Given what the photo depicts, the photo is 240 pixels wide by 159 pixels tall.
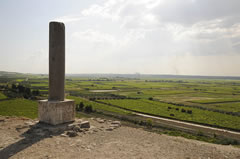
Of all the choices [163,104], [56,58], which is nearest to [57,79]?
[56,58]

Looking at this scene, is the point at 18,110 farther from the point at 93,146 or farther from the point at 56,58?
the point at 93,146

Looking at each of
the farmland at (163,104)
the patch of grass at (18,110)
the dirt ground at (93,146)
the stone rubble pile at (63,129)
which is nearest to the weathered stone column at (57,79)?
the stone rubble pile at (63,129)

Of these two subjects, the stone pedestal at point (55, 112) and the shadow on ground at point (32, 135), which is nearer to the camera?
the shadow on ground at point (32, 135)

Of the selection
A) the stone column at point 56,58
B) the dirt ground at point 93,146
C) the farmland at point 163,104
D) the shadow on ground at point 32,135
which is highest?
the stone column at point 56,58

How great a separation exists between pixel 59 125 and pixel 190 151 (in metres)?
7.15

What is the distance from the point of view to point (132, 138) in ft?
32.4

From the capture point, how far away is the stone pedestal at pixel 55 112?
10.2 m

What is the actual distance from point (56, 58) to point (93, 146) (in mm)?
5629

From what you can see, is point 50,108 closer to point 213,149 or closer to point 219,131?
point 213,149

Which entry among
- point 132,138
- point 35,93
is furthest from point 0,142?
point 35,93

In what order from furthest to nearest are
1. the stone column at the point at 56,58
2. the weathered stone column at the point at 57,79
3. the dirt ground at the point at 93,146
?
the stone column at the point at 56,58
the weathered stone column at the point at 57,79
the dirt ground at the point at 93,146

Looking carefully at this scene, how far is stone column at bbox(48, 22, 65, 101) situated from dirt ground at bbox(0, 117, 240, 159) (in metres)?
2.27

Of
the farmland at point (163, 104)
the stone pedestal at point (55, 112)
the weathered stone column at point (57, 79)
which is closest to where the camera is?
the stone pedestal at point (55, 112)

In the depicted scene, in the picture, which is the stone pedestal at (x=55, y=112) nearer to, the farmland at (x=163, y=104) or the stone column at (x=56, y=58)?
the stone column at (x=56, y=58)
